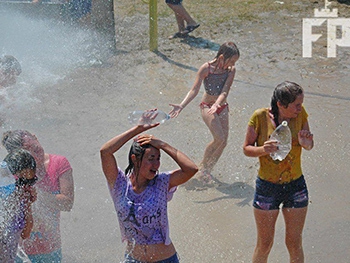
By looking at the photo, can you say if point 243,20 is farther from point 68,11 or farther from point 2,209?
point 2,209

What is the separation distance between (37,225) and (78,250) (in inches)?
56.1

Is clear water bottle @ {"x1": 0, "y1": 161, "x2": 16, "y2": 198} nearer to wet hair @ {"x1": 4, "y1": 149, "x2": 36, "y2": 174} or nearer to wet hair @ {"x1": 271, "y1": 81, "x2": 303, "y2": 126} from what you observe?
wet hair @ {"x1": 4, "y1": 149, "x2": 36, "y2": 174}

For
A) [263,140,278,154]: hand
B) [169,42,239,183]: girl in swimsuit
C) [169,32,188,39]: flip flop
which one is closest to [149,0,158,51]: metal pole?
[169,32,188,39]: flip flop

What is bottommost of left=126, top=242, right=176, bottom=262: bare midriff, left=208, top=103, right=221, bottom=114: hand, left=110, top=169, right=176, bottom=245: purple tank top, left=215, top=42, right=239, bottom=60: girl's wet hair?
left=208, top=103, right=221, bottom=114: hand

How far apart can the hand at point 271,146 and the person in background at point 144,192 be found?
0.70m

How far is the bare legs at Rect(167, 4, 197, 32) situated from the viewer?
444 inches

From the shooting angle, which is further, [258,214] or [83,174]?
[83,174]

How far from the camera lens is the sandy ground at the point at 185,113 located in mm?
5816

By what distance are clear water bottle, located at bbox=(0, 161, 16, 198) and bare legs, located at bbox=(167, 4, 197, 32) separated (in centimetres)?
773

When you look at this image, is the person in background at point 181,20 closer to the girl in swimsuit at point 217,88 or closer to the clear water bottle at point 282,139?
the girl in swimsuit at point 217,88

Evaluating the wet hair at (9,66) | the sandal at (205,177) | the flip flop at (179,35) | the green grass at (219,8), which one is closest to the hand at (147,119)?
the wet hair at (9,66)

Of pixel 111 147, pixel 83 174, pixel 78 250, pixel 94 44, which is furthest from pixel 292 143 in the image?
pixel 94 44

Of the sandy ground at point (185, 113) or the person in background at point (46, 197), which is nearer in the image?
the person in background at point (46, 197)

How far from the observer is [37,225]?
4.23 meters
